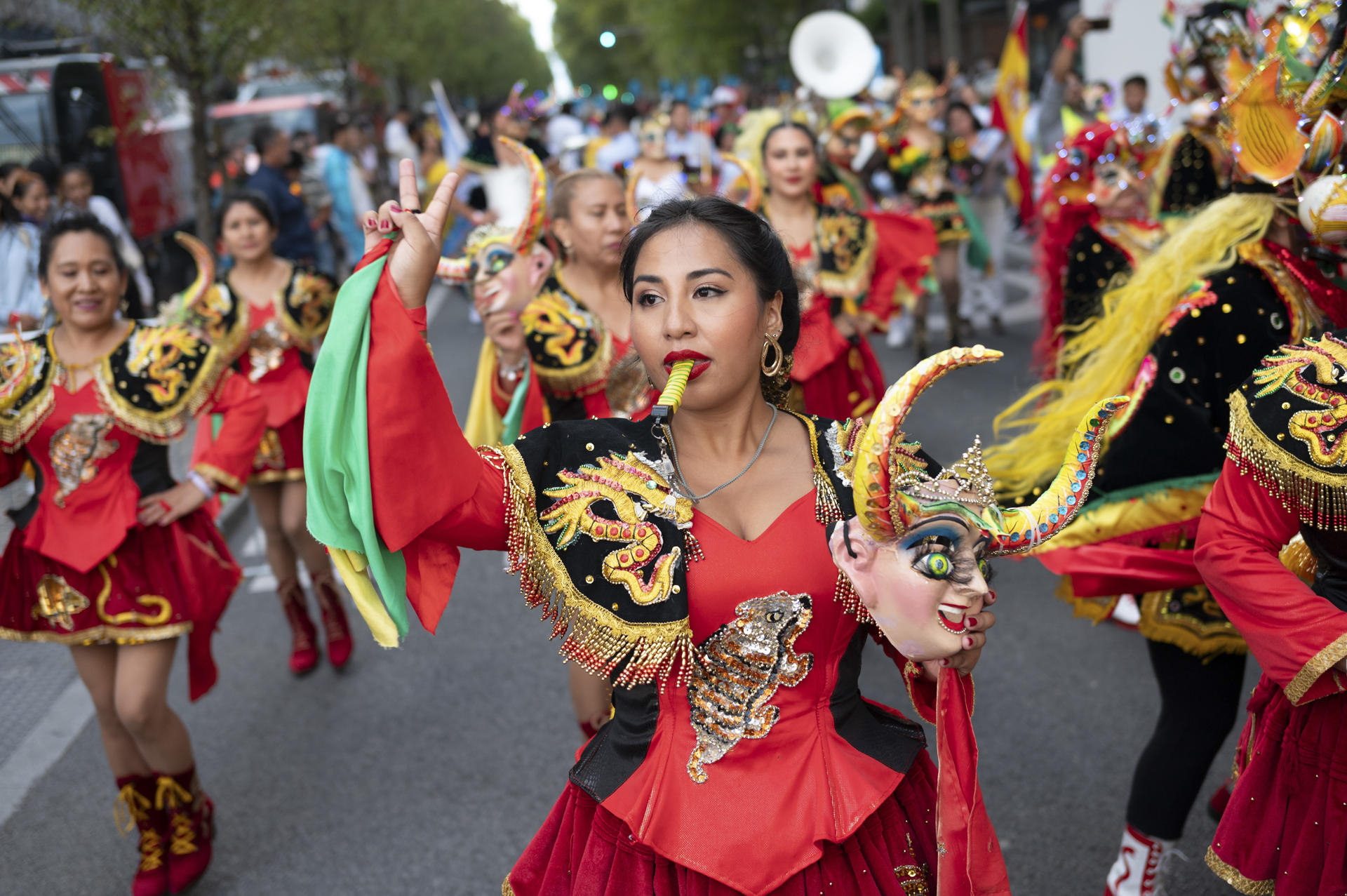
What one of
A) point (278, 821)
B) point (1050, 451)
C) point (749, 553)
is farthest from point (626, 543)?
point (278, 821)

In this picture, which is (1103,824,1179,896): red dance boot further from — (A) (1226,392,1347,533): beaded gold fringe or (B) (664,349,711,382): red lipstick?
(B) (664,349,711,382): red lipstick

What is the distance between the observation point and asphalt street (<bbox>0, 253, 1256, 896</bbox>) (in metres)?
3.78

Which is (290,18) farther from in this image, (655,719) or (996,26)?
(996,26)

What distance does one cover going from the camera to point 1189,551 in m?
2.90

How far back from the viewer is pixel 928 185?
975 centimetres

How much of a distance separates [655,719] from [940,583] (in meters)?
0.69

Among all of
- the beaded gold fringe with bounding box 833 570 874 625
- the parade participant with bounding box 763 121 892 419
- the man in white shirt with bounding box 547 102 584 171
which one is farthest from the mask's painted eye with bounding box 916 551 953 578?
the man in white shirt with bounding box 547 102 584 171

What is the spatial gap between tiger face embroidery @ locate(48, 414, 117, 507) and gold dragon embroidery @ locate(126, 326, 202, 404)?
175 mm

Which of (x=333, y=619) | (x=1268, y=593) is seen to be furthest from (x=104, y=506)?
(x=1268, y=593)

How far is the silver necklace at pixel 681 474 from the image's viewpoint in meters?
2.15

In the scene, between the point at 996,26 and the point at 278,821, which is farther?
the point at 996,26

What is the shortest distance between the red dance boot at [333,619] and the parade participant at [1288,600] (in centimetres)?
391

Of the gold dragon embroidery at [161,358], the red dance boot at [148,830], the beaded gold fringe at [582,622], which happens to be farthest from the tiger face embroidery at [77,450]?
the beaded gold fringe at [582,622]

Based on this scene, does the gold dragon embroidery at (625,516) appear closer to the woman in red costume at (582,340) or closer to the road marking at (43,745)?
the woman in red costume at (582,340)
